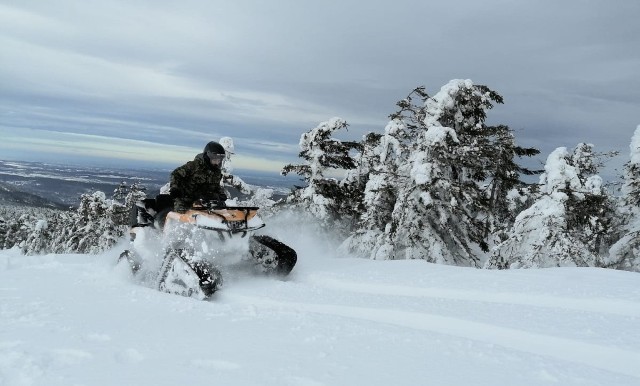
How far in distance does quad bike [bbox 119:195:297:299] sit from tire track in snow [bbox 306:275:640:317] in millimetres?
1069

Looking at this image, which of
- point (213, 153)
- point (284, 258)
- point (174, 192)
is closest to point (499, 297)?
point (284, 258)

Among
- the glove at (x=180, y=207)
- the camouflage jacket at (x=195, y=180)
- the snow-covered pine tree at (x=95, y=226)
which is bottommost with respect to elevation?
the snow-covered pine tree at (x=95, y=226)

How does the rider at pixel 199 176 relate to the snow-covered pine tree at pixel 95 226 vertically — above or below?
above

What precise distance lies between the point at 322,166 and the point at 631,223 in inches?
426

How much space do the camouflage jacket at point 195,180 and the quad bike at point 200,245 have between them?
449 mm

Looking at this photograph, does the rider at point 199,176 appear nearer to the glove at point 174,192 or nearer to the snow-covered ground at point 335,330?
the glove at point 174,192

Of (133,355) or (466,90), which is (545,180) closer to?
(466,90)

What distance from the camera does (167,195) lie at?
8445 mm

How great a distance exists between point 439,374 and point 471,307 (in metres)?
2.15

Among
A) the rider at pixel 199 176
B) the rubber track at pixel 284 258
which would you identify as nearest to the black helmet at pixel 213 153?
the rider at pixel 199 176

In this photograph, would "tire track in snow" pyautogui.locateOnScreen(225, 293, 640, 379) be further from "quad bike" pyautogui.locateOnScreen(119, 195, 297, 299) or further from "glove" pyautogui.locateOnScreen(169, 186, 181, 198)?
"glove" pyautogui.locateOnScreen(169, 186, 181, 198)

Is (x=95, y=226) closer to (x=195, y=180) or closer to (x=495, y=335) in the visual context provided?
(x=195, y=180)

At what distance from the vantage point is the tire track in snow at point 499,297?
553 centimetres

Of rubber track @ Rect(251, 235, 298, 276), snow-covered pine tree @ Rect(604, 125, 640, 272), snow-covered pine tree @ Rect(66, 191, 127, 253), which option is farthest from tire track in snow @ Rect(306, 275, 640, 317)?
snow-covered pine tree @ Rect(66, 191, 127, 253)
